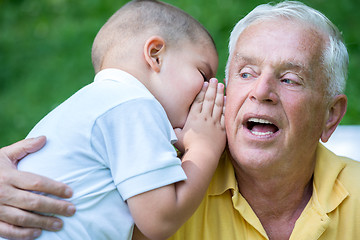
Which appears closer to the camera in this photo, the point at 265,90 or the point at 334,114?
the point at 265,90

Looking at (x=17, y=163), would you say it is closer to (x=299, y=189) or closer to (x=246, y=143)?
(x=246, y=143)

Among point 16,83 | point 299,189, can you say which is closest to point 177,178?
point 299,189

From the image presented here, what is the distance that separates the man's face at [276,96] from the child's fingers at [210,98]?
0.33 feet

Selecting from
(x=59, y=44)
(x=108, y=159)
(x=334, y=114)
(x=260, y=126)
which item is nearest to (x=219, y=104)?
(x=260, y=126)

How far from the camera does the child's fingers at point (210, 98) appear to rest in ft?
9.90

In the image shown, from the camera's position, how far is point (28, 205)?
8.29 feet

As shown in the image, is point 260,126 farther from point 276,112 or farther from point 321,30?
point 321,30

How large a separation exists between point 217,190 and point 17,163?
106 centimetres

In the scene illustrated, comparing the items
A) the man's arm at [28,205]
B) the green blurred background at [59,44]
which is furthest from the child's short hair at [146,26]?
the green blurred background at [59,44]

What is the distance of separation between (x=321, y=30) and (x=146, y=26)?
96 cm

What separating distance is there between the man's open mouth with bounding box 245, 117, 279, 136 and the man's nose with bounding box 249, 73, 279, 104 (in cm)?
11

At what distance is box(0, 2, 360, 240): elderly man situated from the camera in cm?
284

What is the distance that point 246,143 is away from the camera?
2842mm

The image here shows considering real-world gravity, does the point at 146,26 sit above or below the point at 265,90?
above
